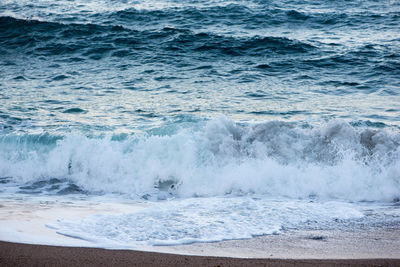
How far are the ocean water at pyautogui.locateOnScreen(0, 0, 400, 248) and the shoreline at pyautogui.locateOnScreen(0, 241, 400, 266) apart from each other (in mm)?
273

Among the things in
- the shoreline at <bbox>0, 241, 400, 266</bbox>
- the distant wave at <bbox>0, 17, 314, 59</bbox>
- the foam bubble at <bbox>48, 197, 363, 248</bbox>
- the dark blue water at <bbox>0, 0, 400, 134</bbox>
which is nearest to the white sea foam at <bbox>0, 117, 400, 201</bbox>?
the foam bubble at <bbox>48, 197, 363, 248</bbox>

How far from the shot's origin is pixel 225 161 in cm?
620

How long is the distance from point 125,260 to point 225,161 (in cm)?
310

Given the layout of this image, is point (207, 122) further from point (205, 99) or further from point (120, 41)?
point (120, 41)

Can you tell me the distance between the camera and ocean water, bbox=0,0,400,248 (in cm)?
464

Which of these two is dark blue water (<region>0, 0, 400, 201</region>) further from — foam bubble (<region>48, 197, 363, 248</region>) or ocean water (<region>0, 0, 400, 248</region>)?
foam bubble (<region>48, 197, 363, 248</region>)

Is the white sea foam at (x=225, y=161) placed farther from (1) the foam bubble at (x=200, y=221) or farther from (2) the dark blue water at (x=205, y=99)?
(1) the foam bubble at (x=200, y=221)

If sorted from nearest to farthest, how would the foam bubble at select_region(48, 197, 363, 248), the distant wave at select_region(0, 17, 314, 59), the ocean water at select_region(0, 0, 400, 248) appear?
1. the foam bubble at select_region(48, 197, 363, 248)
2. the ocean water at select_region(0, 0, 400, 248)
3. the distant wave at select_region(0, 17, 314, 59)

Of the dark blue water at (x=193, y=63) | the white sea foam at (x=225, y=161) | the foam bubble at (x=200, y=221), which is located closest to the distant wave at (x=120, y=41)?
the dark blue water at (x=193, y=63)

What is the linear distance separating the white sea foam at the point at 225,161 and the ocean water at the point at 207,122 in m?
0.02

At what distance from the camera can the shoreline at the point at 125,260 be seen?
3.22m

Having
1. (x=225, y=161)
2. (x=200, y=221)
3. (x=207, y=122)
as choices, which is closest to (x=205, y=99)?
(x=207, y=122)

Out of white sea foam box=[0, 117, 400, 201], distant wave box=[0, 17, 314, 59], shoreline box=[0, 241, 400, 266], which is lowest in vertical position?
white sea foam box=[0, 117, 400, 201]

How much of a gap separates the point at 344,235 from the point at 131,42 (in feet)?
33.7
